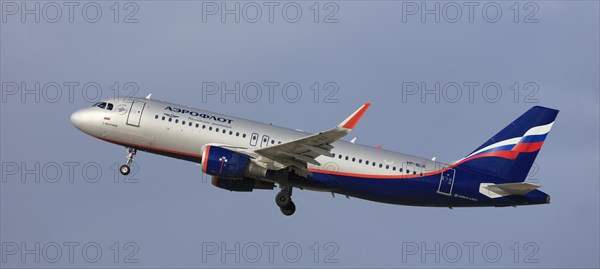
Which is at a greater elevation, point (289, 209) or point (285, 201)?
point (285, 201)

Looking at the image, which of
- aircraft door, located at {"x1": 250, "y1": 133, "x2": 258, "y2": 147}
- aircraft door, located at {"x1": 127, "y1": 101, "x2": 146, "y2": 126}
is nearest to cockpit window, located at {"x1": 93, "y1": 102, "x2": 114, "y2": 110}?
aircraft door, located at {"x1": 127, "y1": 101, "x2": 146, "y2": 126}

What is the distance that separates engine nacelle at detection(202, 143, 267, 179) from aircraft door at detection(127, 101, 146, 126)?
14.7 ft

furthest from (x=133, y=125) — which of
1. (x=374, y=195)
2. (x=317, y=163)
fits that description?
(x=374, y=195)

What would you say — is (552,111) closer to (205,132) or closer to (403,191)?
(403,191)

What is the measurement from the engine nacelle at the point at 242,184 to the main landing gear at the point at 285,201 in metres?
0.75

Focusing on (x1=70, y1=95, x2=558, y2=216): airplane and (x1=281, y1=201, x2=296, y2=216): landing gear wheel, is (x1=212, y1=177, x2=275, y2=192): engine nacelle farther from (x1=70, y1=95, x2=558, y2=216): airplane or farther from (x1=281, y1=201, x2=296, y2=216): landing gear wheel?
(x1=281, y1=201, x2=296, y2=216): landing gear wheel

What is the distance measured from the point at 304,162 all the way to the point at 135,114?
9785 mm

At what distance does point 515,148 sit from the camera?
190 ft

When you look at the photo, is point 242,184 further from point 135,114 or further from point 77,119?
point 77,119

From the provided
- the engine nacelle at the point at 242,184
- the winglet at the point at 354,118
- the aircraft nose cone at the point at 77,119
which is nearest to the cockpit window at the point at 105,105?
the aircraft nose cone at the point at 77,119

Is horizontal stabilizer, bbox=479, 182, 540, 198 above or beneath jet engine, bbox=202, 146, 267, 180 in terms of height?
beneath

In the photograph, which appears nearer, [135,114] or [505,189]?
[505,189]

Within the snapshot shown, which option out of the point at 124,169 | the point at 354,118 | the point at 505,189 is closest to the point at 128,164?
the point at 124,169

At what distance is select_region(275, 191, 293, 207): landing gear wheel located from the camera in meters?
58.2
